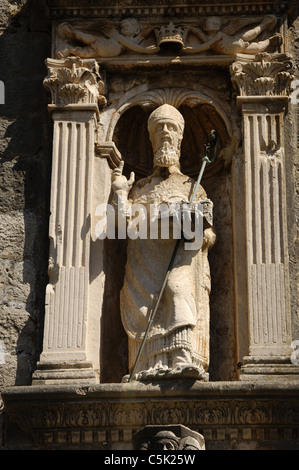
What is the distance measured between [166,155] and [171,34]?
101 cm

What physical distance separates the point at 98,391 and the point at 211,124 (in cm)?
273

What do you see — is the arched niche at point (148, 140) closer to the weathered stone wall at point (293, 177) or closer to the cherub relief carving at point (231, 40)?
the cherub relief carving at point (231, 40)

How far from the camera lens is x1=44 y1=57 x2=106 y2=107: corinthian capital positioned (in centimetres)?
1127

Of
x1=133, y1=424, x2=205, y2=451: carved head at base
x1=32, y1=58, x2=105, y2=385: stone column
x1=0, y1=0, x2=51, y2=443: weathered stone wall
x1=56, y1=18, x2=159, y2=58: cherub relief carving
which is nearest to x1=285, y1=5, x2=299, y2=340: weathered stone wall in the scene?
x1=56, y1=18, x2=159, y2=58: cherub relief carving

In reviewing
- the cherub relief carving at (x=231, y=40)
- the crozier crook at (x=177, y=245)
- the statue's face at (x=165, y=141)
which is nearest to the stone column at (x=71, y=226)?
the crozier crook at (x=177, y=245)

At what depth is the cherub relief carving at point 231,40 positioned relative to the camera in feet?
37.4

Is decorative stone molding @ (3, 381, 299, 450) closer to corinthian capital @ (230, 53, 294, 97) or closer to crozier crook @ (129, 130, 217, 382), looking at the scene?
crozier crook @ (129, 130, 217, 382)

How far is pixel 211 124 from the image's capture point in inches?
460

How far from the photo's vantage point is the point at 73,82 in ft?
37.1

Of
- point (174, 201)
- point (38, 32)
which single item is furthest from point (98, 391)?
point (38, 32)

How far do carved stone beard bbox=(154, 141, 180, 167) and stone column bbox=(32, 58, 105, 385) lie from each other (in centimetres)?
53
